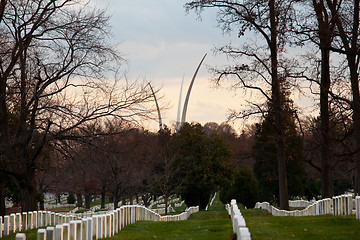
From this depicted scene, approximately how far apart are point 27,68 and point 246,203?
1624 inches

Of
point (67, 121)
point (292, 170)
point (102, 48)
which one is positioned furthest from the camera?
point (292, 170)

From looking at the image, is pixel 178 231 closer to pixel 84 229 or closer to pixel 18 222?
pixel 84 229

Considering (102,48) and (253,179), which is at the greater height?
(102,48)

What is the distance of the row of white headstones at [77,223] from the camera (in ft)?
27.0

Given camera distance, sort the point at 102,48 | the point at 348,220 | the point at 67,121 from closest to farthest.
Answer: the point at 348,220, the point at 67,121, the point at 102,48

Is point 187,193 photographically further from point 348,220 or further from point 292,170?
point 348,220

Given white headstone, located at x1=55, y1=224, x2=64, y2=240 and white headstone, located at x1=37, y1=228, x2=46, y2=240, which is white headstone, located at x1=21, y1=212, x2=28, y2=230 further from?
white headstone, located at x1=37, y1=228, x2=46, y2=240

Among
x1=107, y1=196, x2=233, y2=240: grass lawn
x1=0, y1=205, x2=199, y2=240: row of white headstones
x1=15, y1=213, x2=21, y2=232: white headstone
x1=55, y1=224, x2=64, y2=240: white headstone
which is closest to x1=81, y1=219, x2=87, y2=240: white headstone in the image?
x1=0, y1=205, x2=199, y2=240: row of white headstones

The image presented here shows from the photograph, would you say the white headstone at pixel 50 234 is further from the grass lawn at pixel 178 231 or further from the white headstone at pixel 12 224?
the white headstone at pixel 12 224

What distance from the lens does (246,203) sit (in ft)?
190

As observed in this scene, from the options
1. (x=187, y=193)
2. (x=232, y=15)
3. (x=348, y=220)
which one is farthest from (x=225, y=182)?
(x=348, y=220)

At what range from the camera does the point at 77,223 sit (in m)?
9.53

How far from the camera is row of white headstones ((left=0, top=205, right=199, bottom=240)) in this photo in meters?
8.24

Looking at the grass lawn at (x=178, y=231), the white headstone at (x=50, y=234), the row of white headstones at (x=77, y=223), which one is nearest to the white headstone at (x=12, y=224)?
the row of white headstones at (x=77, y=223)
